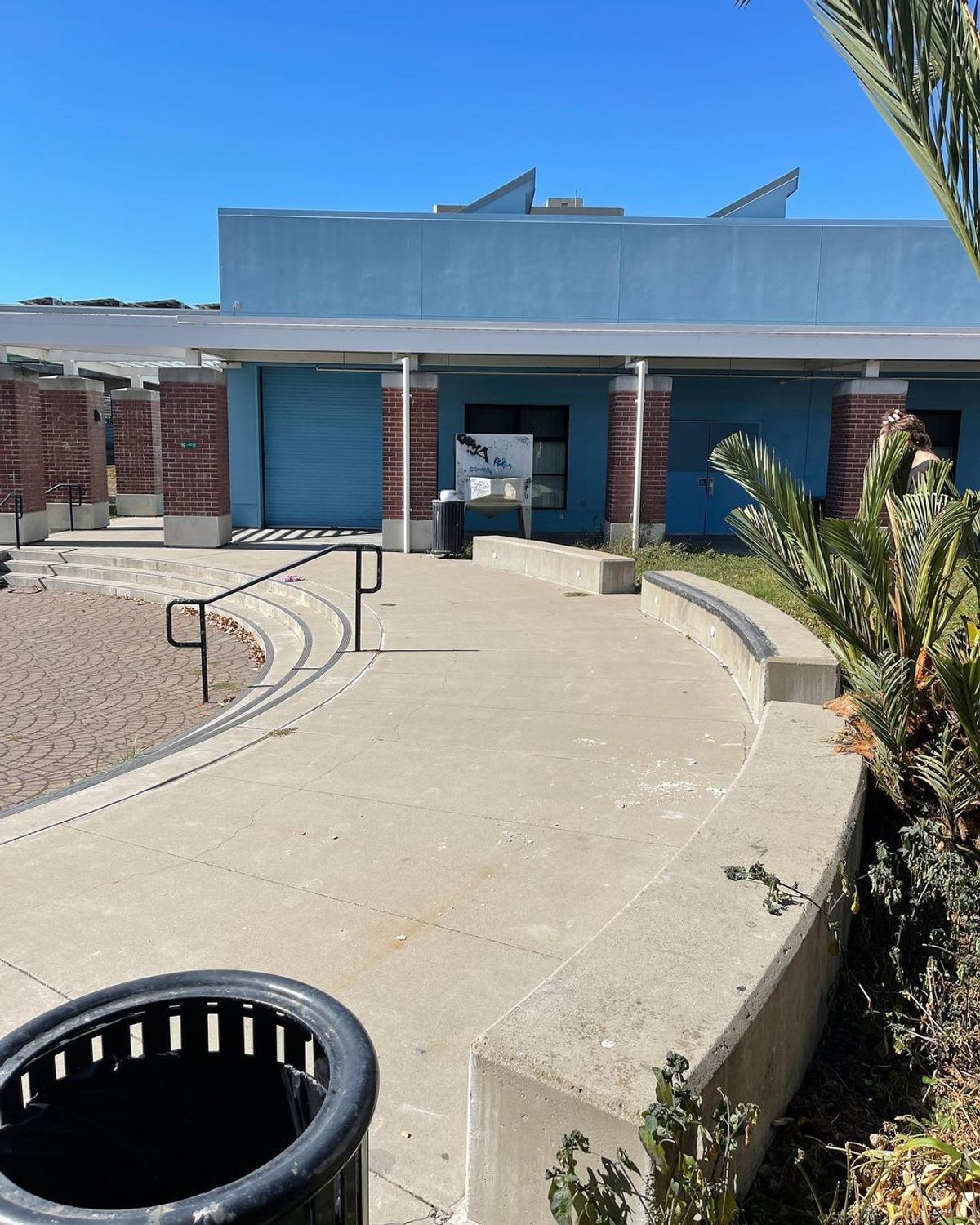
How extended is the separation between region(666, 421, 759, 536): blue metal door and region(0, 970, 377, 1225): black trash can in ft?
60.7

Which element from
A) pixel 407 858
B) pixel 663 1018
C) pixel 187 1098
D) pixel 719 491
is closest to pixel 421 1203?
pixel 663 1018

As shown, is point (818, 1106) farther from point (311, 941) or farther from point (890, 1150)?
point (311, 941)

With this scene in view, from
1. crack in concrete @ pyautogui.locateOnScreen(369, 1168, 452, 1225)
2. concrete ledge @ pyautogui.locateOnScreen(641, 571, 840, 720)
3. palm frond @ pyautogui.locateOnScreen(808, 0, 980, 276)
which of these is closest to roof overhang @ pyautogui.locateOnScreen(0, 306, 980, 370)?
concrete ledge @ pyautogui.locateOnScreen(641, 571, 840, 720)

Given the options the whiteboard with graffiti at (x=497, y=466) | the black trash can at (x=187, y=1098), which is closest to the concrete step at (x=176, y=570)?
the whiteboard with graffiti at (x=497, y=466)

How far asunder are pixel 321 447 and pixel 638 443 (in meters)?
7.17

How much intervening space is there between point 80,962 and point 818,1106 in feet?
8.70

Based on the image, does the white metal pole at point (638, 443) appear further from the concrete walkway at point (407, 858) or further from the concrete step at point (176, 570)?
the concrete walkway at point (407, 858)

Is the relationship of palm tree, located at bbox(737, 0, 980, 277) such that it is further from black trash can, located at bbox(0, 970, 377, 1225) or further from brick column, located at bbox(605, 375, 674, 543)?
brick column, located at bbox(605, 375, 674, 543)

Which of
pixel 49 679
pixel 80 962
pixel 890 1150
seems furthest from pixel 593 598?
pixel 890 1150

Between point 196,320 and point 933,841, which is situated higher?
point 196,320

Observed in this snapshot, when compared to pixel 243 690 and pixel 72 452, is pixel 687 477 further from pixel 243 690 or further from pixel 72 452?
pixel 243 690

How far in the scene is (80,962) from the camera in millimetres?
3723

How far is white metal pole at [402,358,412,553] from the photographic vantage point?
52.5 feet

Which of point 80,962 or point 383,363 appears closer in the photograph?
point 80,962
